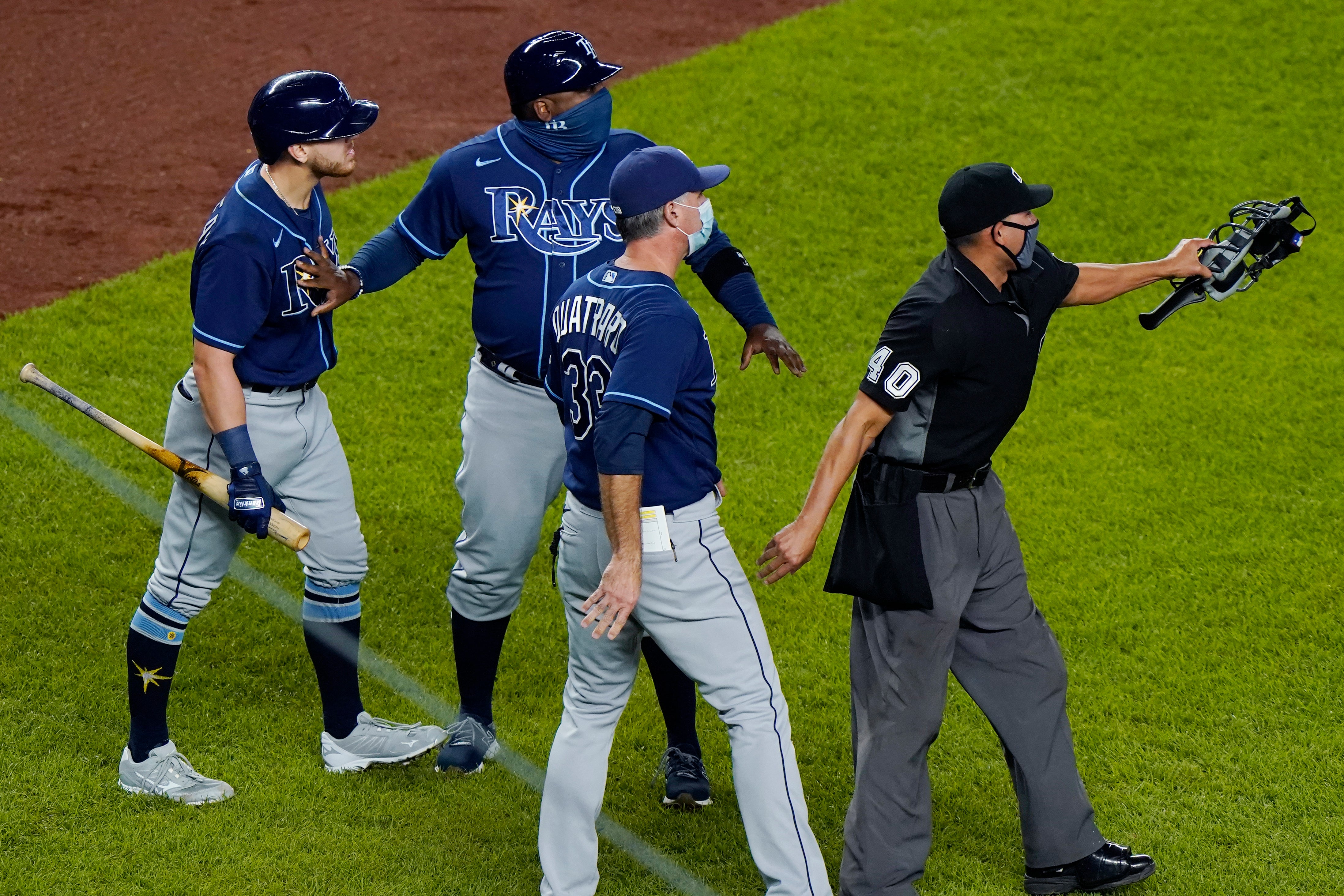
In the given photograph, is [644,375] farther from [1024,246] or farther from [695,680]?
[1024,246]

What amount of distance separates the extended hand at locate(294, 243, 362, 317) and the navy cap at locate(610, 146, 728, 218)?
45.2 inches

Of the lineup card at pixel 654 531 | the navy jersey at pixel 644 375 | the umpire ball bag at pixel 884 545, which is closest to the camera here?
the navy jersey at pixel 644 375

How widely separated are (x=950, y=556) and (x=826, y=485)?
1.41 ft

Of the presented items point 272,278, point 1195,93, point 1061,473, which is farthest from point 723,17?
point 272,278

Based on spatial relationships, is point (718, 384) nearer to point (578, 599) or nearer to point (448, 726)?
point (448, 726)

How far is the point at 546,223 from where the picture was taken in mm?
4602

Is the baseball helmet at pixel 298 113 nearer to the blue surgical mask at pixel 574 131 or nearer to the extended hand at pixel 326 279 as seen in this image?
the extended hand at pixel 326 279

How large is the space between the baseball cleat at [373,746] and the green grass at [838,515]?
0.18ft

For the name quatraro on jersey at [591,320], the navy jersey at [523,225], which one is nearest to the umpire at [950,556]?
the name quatraro on jersey at [591,320]

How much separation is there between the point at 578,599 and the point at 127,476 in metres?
3.82

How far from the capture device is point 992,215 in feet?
12.5

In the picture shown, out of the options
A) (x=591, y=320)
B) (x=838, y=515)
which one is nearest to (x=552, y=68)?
(x=591, y=320)

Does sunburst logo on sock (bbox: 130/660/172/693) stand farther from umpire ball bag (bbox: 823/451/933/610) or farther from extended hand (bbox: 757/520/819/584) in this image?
umpire ball bag (bbox: 823/451/933/610)

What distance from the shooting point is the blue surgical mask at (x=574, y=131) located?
4.55 metres
